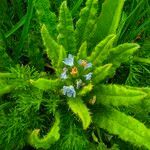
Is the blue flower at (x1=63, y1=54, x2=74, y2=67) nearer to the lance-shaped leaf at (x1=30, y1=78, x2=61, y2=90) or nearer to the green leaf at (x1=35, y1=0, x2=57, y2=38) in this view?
the lance-shaped leaf at (x1=30, y1=78, x2=61, y2=90)

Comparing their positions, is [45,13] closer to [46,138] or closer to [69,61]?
[69,61]

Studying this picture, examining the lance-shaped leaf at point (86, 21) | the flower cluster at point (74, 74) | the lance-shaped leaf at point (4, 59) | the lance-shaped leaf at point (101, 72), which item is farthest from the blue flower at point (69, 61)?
the lance-shaped leaf at point (4, 59)

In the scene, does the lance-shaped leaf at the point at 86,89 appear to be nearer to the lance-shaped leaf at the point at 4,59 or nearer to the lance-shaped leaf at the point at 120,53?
the lance-shaped leaf at the point at 120,53

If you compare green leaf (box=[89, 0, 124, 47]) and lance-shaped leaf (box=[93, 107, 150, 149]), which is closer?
lance-shaped leaf (box=[93, 107, 150, 149])

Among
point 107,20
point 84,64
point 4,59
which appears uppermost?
point 107,20

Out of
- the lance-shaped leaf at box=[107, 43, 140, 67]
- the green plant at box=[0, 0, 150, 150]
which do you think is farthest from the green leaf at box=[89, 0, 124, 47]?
the lance-shaped leaf at box=[107, 43, 140, 67]

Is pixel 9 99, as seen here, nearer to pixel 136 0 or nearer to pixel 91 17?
pixel 91 17

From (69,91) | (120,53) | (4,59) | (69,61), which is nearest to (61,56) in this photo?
(69,61)

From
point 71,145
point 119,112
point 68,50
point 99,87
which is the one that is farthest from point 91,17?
point 71,145
